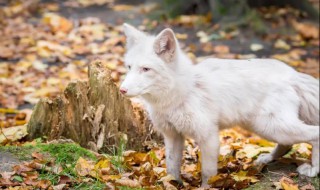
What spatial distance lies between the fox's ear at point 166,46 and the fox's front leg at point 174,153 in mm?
874

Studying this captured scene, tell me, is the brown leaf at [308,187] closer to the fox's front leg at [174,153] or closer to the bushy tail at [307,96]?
the bushy tail at [307,96]

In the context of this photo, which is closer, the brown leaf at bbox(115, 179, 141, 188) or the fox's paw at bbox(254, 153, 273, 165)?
the brown leaf at bbox(115, 179, 141, 188)

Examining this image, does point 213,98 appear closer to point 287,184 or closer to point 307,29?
point 287,184

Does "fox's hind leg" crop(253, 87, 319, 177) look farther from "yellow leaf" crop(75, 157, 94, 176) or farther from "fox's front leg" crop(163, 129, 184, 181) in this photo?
"yellow leaf" crop(75, 157, 94, 176)

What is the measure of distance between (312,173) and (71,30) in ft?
24.8

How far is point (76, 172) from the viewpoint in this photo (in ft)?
15.5

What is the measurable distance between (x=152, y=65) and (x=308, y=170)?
1.96 m

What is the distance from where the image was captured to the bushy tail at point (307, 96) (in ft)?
17.6

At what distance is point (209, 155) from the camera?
499cm

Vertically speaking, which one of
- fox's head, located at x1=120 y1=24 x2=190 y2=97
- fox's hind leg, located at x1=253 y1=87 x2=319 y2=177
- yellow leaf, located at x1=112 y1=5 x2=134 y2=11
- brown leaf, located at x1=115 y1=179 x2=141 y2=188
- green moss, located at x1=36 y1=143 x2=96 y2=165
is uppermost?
yellow leaf, located at x1=112 y1=5 x2=134 y2=11

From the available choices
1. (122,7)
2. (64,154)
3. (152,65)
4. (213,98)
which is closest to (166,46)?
(152,65)

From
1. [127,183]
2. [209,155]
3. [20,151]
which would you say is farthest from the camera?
[20,151]

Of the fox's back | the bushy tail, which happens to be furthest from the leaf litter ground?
the fox's back

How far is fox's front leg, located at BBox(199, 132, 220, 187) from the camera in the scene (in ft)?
16.3
